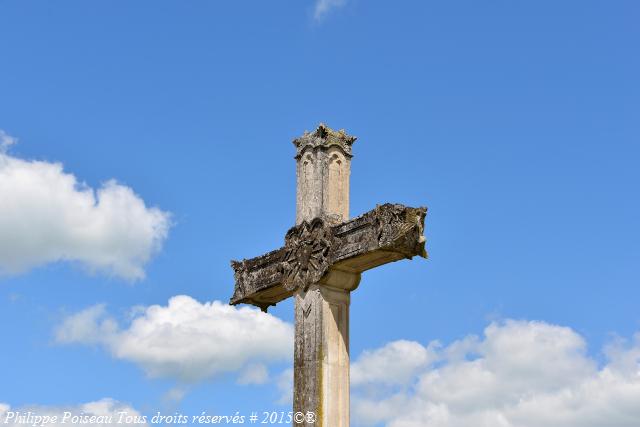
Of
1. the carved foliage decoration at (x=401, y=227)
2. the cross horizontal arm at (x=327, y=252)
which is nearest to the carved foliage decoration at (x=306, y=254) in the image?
the cross horizontal arm at (x=327, y=252)

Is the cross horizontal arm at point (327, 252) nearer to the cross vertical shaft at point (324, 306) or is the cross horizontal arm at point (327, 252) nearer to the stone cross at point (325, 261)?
the stone cross at point (325, 261)

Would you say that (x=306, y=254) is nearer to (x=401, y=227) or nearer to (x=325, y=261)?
(x=325, y=261)

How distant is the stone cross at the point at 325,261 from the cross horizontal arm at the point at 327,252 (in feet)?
0.04

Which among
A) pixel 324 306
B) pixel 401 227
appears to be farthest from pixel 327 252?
pixel 401 227

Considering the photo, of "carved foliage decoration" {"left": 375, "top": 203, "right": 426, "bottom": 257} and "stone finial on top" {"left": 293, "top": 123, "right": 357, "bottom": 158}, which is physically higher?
"stone finial on top" {"left": 293, "top": 123, "right": 357, "bottom": 158}

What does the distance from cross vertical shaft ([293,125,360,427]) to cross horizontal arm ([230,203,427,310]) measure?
20 centimetres

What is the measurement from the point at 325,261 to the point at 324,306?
59cm

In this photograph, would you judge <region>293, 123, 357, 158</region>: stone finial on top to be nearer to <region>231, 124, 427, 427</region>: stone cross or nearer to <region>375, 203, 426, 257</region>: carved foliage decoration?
<region>231, 124, 427, 427</region>: stone cross

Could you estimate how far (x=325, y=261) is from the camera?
13.6m

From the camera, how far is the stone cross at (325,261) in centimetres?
1298

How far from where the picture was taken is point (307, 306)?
13.7 m

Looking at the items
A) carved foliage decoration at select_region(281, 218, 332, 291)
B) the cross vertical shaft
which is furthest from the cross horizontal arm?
the cross vertical shaft

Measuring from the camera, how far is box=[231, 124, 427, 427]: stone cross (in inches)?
511

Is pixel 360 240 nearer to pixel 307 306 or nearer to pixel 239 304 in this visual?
pixel 307 306
